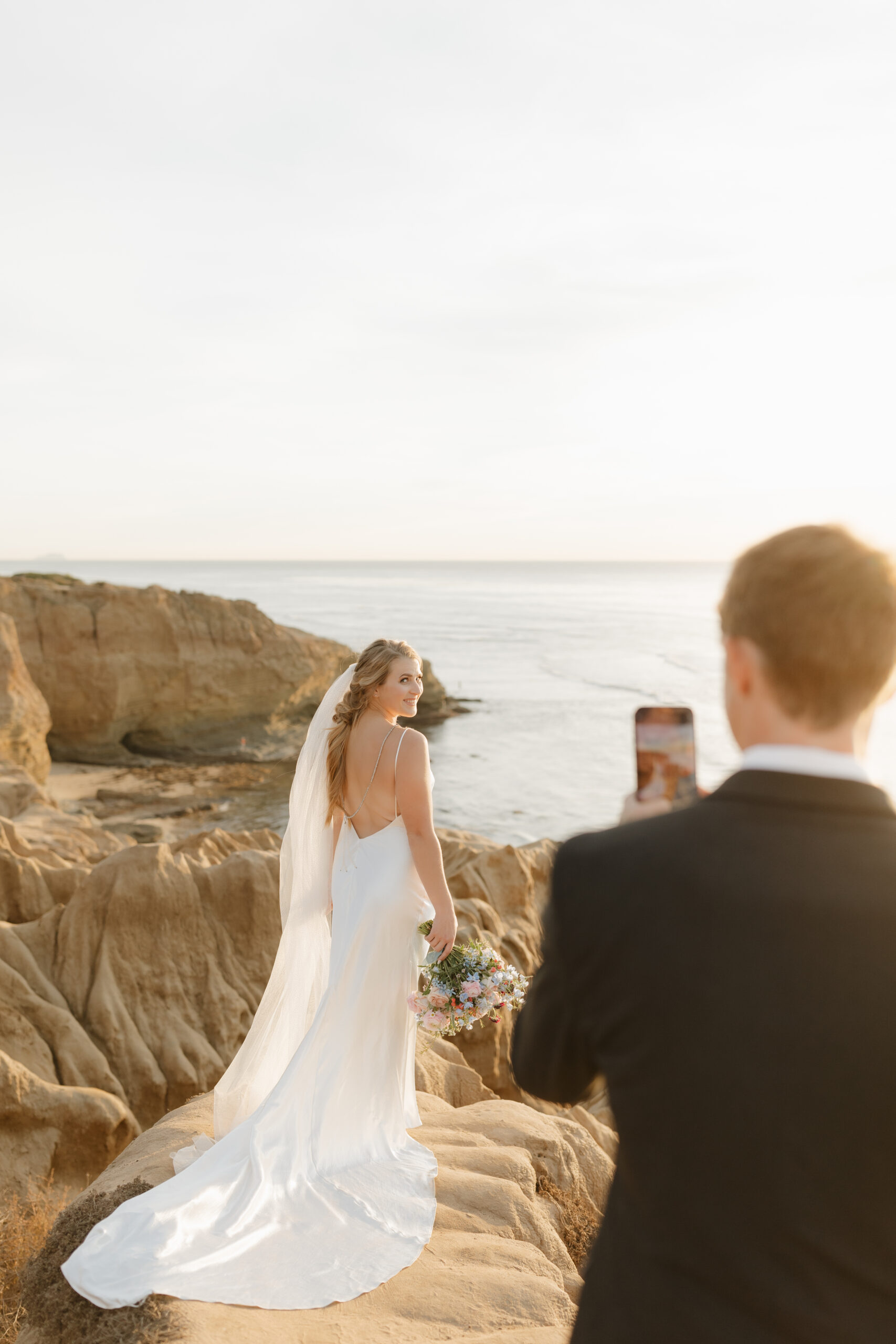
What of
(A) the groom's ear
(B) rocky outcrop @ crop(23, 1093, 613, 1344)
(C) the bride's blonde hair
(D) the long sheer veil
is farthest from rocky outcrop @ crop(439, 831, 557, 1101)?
(A) the groom's ear

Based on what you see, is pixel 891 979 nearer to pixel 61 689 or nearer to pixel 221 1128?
pixel 221 1128

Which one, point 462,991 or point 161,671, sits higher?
point 462,991

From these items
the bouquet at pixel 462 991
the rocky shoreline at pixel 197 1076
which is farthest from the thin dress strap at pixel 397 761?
the rocky shoreline at pixel 197 1076

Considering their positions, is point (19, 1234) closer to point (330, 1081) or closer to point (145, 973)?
point (330, 1081)

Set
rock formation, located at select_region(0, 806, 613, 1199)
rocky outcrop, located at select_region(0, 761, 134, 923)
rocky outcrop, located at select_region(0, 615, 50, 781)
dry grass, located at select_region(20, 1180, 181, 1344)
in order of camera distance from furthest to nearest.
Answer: rocky outcrop, located at select_region(0, 615, 50, 781) → rocky outcrop, located at select_region(0, 761, 134, 923) → rock formation, located at select_region(0, 806, 613, 1199) → dry grass, located at select_region(20, 1180, 181, 1344)

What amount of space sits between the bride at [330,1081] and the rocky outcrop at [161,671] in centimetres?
2475

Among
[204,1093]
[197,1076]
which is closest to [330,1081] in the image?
[204,1093]

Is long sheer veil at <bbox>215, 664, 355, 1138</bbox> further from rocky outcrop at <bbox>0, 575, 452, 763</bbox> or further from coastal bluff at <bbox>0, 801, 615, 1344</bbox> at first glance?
rocky outcrop at <bbox>0, 575, 452, 763</bbox>

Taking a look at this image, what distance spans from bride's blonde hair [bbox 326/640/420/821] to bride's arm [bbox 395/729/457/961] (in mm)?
330

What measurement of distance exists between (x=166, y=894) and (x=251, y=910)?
874 millimetres

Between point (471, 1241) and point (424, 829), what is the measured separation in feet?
6.10

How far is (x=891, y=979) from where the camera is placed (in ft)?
3.84

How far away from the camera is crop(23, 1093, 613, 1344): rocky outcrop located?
3229mm

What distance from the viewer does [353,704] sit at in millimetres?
4777
